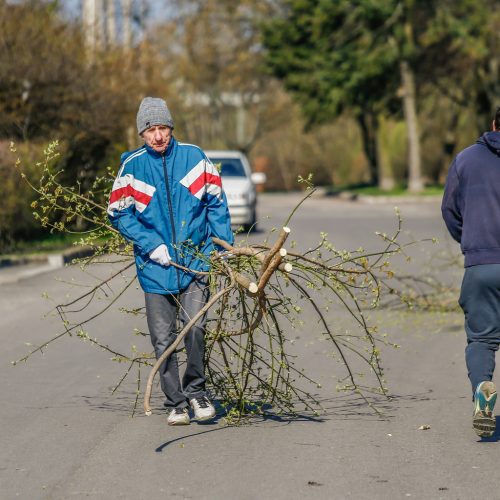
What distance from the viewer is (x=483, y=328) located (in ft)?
21.4

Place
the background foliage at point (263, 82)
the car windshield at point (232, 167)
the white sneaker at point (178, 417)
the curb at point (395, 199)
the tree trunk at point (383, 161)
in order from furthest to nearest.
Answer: the tree trunk at point (383, 161) → the curb at point (395, 199) → the car windshield at point (232, 167) → the background foliage at point (263, 82) → the white sneaker at point (178, 417)

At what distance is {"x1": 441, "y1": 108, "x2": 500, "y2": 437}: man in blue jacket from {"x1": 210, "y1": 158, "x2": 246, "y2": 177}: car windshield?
1887 centimetres

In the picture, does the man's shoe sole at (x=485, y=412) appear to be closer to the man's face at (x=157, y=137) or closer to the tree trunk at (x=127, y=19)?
the man's face at (x=157, y=137)

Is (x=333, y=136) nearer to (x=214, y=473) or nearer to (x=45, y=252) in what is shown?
(x=45, y=252)

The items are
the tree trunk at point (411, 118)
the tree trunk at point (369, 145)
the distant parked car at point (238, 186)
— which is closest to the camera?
the distant parked car at point (238, 186)

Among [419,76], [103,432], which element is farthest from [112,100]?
[419,76]

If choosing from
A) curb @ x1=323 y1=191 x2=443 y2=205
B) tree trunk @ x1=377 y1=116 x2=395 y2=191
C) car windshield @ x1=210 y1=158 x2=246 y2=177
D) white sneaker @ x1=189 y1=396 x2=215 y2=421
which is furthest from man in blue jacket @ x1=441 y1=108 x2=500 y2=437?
tree trunk @ x1=377 y1=116 x2=395 y2=191

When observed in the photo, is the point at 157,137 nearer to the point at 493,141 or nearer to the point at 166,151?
the point at 166,151

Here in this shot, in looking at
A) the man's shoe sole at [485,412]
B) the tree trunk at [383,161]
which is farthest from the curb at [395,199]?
the man's shoe sole at [485,412]

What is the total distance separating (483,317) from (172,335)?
5.78ft

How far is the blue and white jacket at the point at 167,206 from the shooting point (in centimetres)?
692

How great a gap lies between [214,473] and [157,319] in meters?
1.38

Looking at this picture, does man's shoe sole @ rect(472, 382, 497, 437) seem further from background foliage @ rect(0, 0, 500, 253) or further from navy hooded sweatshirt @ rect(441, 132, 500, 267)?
background foliage @ rect(0, 0, 500, 253)

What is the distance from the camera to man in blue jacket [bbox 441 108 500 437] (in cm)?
646
